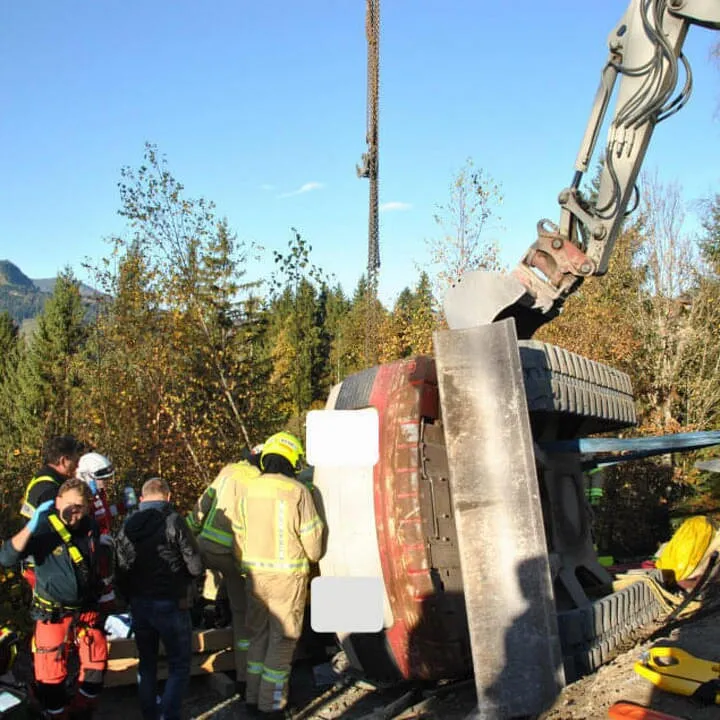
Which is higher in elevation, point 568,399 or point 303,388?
point 303,388

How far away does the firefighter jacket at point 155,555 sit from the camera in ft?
14.9

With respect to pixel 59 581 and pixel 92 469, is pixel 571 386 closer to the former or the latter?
pixel 59 581

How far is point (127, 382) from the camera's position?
10.2 metres

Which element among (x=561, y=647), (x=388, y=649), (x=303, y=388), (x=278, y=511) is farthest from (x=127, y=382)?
(x=303, y=388)

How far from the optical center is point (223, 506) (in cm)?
530

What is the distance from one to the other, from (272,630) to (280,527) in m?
0.67

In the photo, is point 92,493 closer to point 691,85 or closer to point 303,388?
point 691,85

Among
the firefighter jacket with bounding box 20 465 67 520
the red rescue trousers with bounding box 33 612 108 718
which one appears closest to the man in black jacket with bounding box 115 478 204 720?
the red rescue trousers with bounding box 33 612 108 718

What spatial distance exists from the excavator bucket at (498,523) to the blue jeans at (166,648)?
1.85m

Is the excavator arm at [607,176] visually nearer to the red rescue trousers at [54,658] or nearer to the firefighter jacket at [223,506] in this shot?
the firefighter jacket at [223,506]

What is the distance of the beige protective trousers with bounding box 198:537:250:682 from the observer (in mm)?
5227

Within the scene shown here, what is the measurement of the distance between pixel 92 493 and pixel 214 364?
4675 mm

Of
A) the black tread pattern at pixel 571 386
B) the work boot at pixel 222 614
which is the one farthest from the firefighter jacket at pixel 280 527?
the black tread pattern at pixel 571 386

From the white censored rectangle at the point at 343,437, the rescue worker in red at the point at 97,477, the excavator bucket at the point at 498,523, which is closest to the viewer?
the excavator bucket at the point at 498,523
